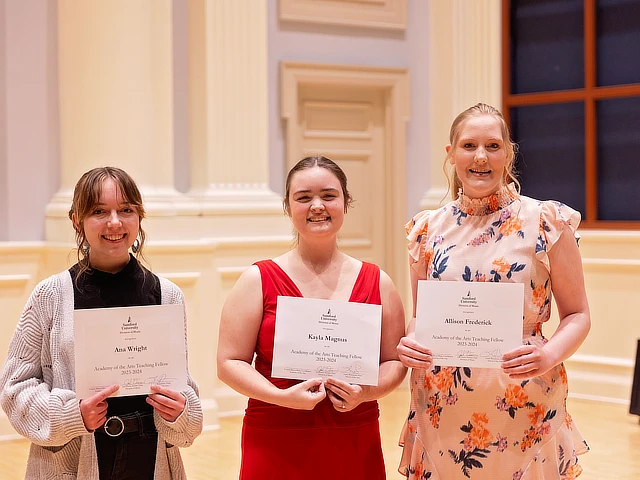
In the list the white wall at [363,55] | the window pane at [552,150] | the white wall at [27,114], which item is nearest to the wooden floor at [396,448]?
the white wall at [27,114]

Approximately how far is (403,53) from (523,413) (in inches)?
226

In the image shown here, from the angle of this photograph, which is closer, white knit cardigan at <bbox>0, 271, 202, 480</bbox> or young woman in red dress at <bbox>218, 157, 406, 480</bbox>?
white knit cardigan at <bbox>0, 271, 202, 480</bbox>

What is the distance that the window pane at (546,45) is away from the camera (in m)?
7.48

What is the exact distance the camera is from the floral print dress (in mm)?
2568

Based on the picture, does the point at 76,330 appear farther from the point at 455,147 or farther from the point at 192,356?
the point at 192,356

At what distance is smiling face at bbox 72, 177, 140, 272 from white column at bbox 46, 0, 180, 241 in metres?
3.75

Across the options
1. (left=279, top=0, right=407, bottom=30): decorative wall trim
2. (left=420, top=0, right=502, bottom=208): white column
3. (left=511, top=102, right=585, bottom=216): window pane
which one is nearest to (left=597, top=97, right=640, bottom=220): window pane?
(left=511, top=102, right=585, bottom=216): window pane

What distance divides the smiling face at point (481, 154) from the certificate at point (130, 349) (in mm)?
870

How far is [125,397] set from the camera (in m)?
2.42

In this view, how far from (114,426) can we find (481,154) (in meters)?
1.20

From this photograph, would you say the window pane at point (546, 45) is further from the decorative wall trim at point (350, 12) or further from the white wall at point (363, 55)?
the decorative wall trim at point (350, 12)

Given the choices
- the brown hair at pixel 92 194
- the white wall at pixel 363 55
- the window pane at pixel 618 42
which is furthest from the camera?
the white wall at pixel 363 55

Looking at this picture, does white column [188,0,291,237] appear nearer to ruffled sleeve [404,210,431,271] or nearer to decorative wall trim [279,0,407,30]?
decorative wall trim [279,0,407,30]

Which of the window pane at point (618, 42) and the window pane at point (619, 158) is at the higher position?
the window pane at point (618, 42)
